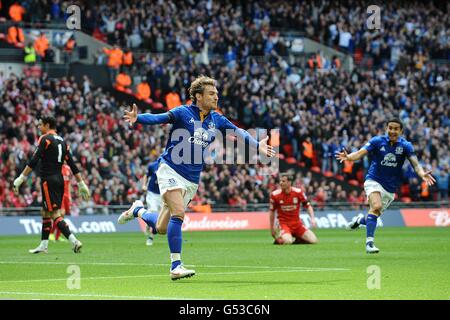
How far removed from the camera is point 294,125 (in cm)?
4497

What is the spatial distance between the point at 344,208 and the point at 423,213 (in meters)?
3.30

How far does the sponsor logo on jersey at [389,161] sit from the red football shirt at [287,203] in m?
5.53

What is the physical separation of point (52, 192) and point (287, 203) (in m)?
7.28

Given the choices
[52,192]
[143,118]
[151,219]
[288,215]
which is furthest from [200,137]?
[288,215]

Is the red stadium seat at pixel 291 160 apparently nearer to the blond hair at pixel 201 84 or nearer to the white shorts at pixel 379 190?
the white shorts at pixel 379 190

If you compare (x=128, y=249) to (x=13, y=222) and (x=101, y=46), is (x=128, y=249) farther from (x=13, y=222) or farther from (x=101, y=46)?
(x=101, y=46)

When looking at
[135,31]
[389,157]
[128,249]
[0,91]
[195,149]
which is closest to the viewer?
[195,149]

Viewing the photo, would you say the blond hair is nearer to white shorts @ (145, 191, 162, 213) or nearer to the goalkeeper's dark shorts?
the goalkeeper's dark shorts

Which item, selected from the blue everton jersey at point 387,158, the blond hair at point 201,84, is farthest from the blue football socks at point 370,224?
the blond hair at point 201,84

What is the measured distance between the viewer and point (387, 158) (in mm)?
21297

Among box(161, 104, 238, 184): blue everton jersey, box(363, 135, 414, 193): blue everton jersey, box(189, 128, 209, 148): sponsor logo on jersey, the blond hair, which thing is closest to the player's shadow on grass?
box(161, 104, 238, 184): blue everton jersey

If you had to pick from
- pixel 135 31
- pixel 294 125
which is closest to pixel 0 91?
pixel 135 31

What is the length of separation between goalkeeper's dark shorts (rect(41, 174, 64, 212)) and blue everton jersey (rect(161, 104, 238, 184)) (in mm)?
7200

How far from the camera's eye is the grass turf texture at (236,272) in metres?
12.3
